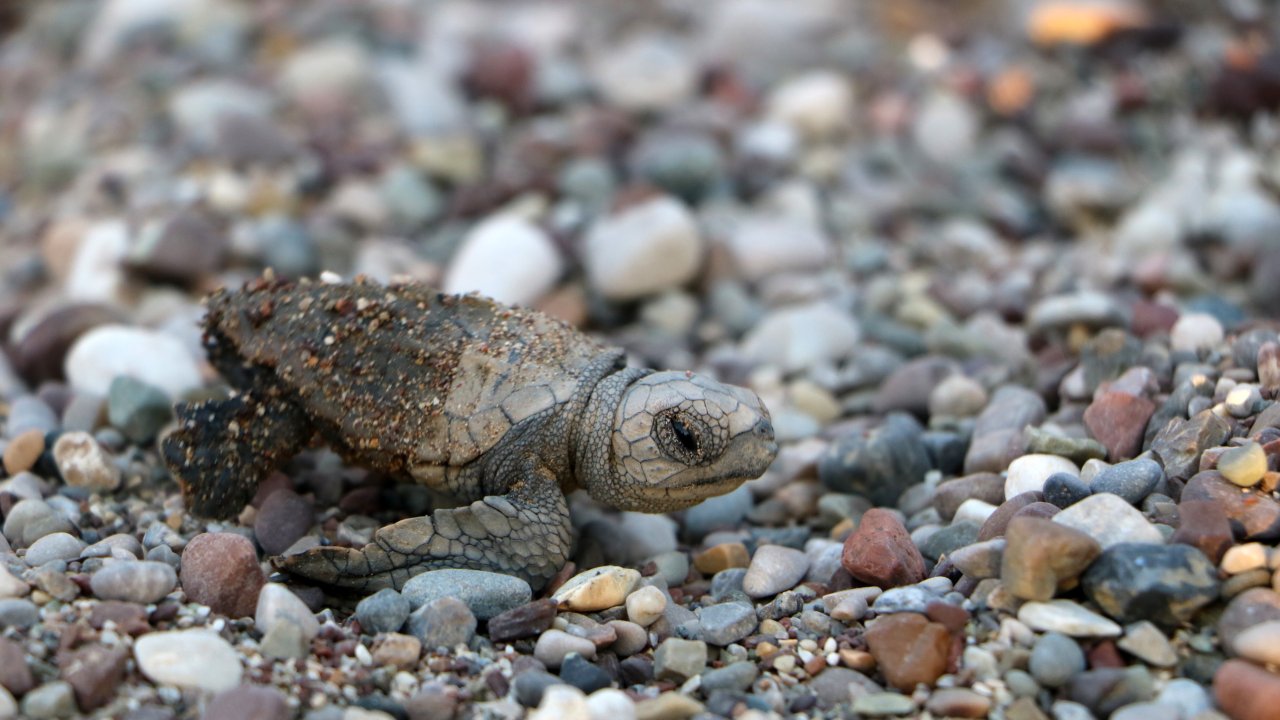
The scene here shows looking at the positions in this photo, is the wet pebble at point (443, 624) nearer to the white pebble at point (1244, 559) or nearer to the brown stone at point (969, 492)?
the brown stone at point (969, 492)

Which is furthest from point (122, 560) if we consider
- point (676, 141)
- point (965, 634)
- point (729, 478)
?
point (676, 141)

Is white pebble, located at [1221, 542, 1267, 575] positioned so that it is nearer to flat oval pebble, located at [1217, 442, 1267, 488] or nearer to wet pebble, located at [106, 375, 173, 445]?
flat oval pebble, located at [1217, 442, 1267, 488]

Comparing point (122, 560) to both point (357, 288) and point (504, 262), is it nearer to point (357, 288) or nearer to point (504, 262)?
point (357, 288)

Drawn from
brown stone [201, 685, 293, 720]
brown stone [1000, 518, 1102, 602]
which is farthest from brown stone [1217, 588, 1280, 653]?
brown stone [201, 685, 293, 720]

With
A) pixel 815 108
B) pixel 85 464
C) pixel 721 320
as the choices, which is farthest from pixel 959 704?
pixel 815 108

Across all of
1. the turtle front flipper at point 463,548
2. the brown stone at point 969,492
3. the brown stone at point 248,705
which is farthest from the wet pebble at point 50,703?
the brown stone at point 969,492

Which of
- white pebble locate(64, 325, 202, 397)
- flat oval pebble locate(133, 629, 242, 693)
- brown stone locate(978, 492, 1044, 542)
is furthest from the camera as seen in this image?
white pebble locate(64, 325, 202, 397)

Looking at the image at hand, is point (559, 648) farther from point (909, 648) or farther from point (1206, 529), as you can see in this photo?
point (1206, 529)
